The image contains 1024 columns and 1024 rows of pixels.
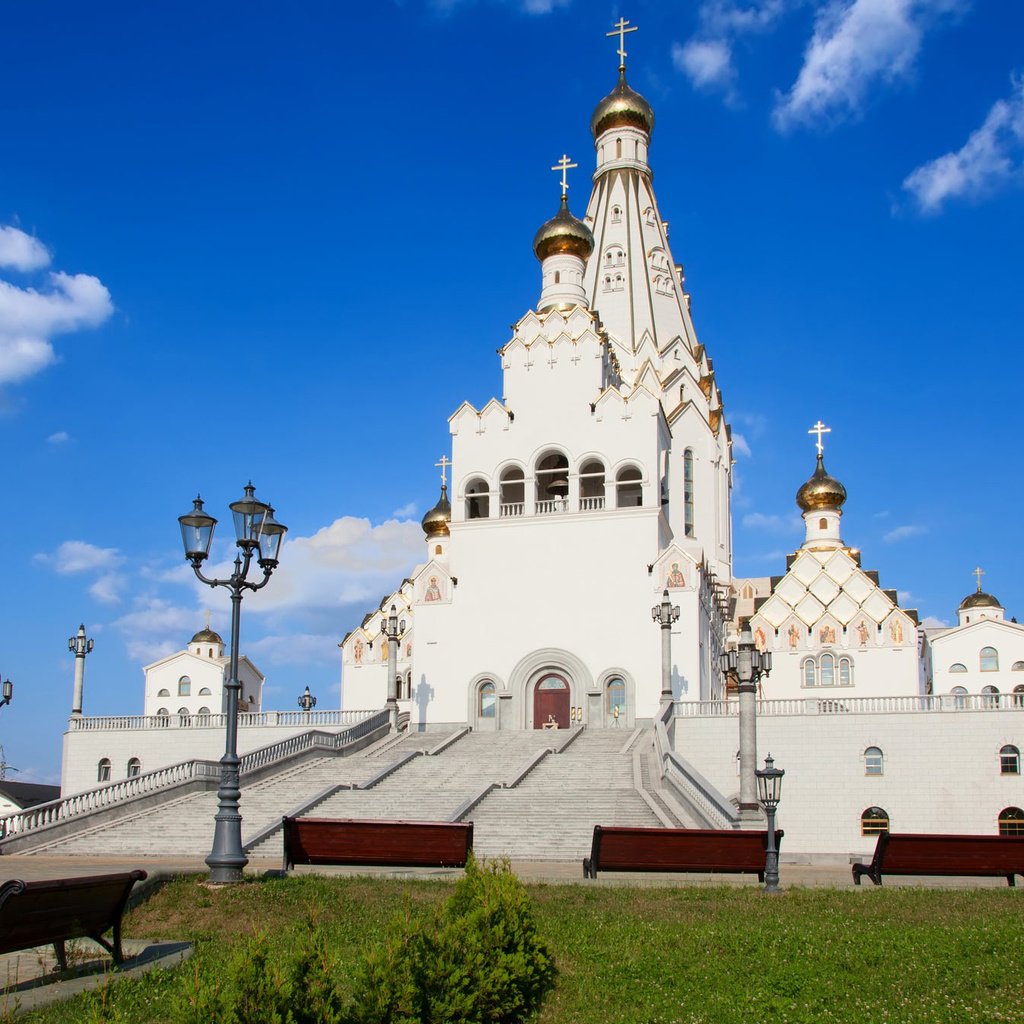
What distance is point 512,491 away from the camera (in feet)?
129

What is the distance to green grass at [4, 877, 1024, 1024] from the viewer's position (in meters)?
8.33

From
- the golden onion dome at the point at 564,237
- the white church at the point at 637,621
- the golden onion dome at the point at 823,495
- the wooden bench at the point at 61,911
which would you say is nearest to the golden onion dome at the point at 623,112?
the white church at the point at 637,621

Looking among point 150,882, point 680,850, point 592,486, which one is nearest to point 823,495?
point 592,486

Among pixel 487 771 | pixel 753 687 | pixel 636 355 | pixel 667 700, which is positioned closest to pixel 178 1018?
pixel 753 687

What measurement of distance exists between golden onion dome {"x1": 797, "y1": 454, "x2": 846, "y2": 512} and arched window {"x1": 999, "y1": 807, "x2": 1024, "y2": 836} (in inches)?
908

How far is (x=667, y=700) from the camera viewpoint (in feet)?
103

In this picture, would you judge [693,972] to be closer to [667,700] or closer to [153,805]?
[153,805]

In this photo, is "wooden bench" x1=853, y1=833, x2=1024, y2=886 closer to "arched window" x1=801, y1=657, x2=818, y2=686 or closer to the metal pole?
the metal pole

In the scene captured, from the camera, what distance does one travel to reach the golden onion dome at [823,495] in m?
50.8

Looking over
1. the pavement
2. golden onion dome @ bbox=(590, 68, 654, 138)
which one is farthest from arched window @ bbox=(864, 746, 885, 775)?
golden onion dome @ bbox=(590, 68, 654, 138)

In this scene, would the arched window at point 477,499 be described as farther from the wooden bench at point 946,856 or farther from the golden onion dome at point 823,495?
the wooden bench at point 946,856

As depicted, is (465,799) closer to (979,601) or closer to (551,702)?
(551,702)

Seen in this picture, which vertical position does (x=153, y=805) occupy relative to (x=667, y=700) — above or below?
below

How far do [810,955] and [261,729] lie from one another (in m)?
27.6
